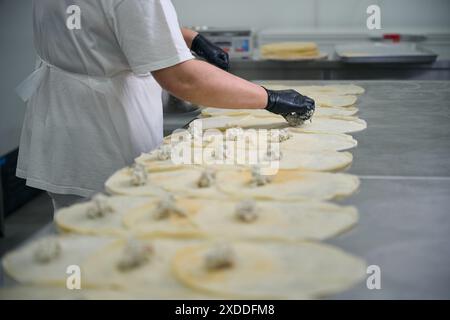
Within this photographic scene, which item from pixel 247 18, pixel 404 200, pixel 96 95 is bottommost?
pixel 404 200

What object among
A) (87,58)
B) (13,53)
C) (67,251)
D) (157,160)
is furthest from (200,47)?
(13,53)

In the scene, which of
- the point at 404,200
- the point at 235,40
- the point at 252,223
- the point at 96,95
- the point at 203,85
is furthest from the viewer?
the point at 235,40

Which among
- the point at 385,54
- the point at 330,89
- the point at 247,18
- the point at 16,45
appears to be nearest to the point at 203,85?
the point at 330,89

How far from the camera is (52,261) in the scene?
1210 mm

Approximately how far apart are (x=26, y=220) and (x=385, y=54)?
8.29 ft

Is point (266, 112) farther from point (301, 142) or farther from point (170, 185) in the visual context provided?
point (170, 185)

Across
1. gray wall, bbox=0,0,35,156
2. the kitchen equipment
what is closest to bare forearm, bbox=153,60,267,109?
the kitchen equipment

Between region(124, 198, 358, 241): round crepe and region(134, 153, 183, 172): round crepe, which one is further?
region(134, 153, 183, 172): round crepe

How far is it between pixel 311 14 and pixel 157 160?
3048 millimetres

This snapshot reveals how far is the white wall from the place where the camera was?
448 cm

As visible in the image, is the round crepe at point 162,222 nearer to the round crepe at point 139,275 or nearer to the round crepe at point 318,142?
the round crepe at point 139,275

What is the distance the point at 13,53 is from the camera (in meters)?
4.59

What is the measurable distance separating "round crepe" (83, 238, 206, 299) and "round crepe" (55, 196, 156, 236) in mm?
86

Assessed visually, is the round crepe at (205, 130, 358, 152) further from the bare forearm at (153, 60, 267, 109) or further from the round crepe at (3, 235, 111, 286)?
the round crepe at (3, 235, 111, 286)
